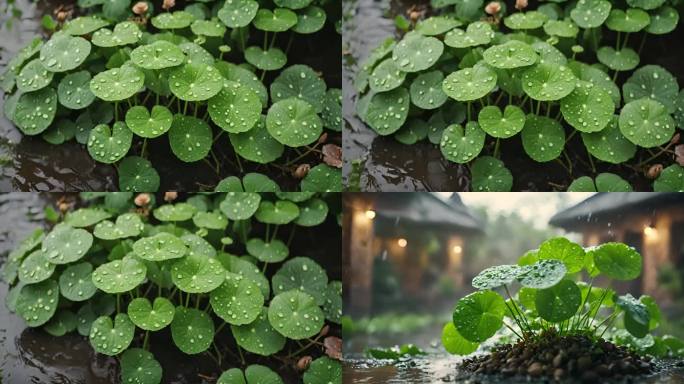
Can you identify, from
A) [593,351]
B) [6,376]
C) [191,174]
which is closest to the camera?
[593,351]

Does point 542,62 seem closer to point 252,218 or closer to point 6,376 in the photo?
point 252,218

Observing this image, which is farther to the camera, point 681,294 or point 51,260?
point 681,294

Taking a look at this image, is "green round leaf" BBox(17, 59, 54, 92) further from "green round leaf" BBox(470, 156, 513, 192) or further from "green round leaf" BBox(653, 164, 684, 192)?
"green round leaf" BBox(653, 164, 684, 192)

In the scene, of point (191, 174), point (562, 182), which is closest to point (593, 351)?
point (562, 182)

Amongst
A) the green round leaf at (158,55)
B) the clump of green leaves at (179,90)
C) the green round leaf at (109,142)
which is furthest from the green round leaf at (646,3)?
the green round leaf at (109,142)

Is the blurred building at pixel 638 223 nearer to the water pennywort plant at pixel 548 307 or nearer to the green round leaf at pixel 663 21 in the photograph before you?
the water pennywort plant at pixel 548 307

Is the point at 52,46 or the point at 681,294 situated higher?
the point at 52,46
